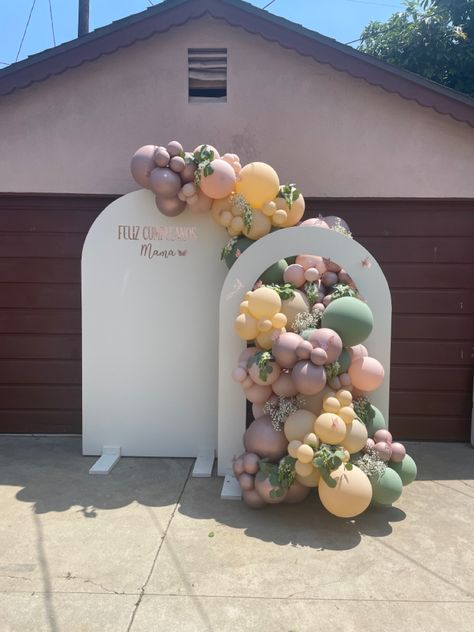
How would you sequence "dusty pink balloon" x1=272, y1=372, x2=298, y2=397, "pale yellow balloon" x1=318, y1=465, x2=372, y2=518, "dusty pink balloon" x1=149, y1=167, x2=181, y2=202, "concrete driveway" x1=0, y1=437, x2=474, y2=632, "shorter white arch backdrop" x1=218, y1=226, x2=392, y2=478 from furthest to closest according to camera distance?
1. "dusty pink balloon" x1=149, y1=167, x2=181, y2=202
2. "shorter white arch backdrop" x1=218, y1=226, x2=392, y2=478
3. "dusty pink balloon" x1=272, y1=372, x2=298, y2=397
4. "pale yellow balloon" x1=318, y1=465, x2=372, y2=518
5. "concrete driveway" x1=0, y1=437, x2=474, y2=632

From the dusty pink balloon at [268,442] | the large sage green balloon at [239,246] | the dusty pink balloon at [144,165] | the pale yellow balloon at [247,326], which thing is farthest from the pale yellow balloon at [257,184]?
the dusty pink balloon at [268,442]

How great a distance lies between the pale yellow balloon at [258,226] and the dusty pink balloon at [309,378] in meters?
1.29

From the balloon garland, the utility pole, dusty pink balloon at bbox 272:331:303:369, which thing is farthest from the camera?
the utility pole

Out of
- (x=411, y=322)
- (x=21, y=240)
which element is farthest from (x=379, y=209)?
(x=21, y=240)

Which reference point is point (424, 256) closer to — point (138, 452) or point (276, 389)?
point (276, 389)

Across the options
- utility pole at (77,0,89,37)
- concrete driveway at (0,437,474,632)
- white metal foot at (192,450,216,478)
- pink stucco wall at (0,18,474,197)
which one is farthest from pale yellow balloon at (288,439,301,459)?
utility pole at (77,0,89,37)

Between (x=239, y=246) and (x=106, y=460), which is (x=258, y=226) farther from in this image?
(x=106, y=460)

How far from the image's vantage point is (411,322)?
568 cm

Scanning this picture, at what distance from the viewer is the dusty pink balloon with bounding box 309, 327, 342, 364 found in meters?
3.75

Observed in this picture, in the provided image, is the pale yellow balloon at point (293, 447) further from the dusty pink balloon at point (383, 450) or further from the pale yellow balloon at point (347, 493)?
the dusty pink balloon at point (383, 450)

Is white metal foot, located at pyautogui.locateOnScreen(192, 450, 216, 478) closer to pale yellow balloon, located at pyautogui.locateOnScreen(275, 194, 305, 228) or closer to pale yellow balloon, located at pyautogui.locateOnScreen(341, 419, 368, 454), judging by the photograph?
pale yellow balloon, located at pyautogui.locateOnScreen(341, 419, 368, 454)

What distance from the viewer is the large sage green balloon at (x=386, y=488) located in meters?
3.76

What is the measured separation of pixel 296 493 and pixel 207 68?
13.7 feet

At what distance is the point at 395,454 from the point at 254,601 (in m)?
1.61
